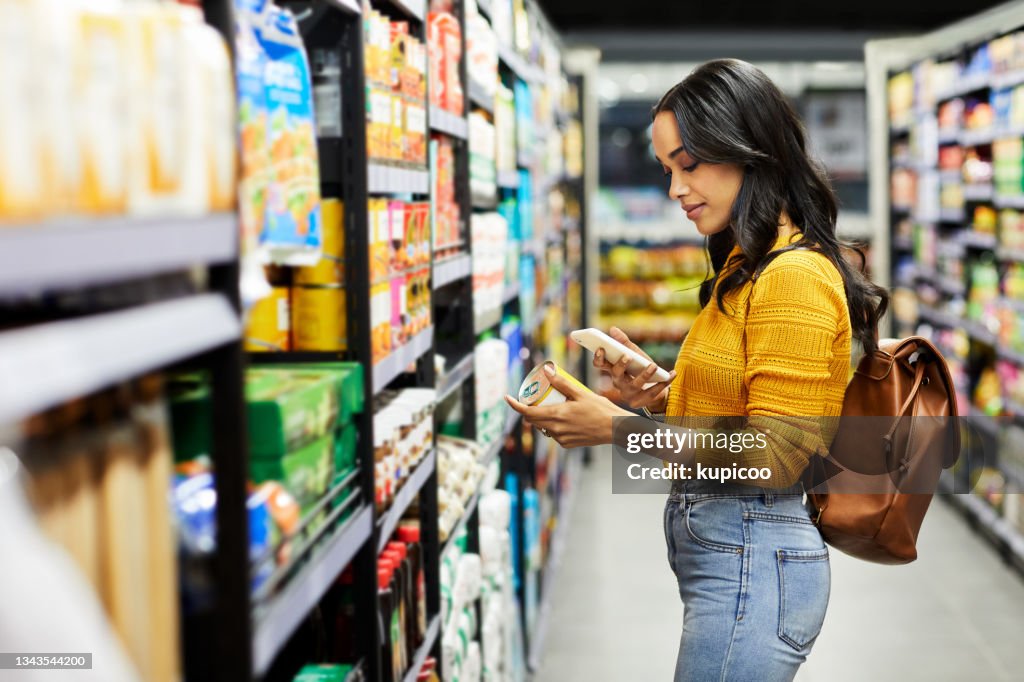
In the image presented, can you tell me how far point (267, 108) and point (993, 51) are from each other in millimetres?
5889

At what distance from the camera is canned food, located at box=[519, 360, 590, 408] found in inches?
87.6

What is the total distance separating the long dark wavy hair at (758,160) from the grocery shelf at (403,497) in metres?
0.71

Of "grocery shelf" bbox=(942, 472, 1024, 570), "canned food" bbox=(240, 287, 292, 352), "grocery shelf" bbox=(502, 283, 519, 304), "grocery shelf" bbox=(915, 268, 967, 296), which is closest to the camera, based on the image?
"canned food" bbox=(240, 287, 292, 352)

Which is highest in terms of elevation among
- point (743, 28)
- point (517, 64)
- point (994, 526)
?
point (743, 28)

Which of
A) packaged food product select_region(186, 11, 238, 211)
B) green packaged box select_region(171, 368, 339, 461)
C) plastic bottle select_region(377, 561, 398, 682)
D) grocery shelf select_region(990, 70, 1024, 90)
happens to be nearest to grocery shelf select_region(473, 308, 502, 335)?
plastic bottle select_region(377, 561, 398, 682)

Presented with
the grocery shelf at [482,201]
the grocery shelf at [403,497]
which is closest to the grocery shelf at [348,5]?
the grocery shelf at [403,497]

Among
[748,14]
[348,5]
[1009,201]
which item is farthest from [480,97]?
[748,14]

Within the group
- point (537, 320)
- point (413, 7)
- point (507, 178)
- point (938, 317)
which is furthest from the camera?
point (938, 317)

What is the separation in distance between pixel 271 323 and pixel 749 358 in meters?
0.78

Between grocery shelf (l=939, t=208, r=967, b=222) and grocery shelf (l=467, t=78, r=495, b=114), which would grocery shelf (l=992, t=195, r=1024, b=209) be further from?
grocery shelf (l=467, t=78, r=495, b=114)

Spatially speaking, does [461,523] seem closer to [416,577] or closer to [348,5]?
[416,577]

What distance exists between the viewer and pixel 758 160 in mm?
1972

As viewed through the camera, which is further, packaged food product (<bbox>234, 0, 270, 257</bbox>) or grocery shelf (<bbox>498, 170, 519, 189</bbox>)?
grocery shelf (<bbox>498, 170, 519, 189</bbox>)

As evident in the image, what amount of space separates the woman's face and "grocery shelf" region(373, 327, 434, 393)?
59cm
